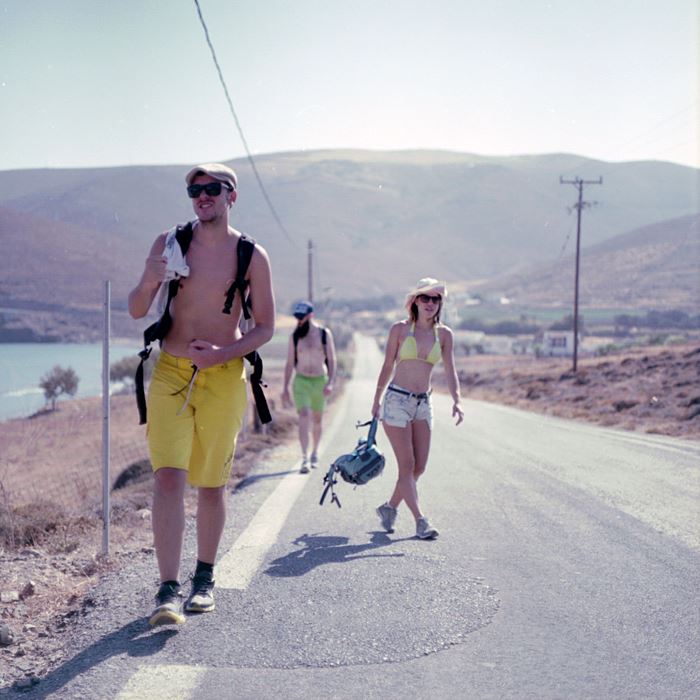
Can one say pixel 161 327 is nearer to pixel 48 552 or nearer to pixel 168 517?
pixel 168 517

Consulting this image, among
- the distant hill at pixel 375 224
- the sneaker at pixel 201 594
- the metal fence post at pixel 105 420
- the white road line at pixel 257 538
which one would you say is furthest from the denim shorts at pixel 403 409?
the distant hill at pixel 375 224

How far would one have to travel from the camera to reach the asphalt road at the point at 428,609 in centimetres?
372

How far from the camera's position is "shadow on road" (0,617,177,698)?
3611 millimetres

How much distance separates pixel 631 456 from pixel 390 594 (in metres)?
8.49

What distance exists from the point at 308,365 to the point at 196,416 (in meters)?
6.38

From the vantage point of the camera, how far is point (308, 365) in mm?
10914

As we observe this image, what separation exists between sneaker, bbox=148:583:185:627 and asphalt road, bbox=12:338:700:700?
0.06 m

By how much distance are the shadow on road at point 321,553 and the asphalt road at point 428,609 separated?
2cm

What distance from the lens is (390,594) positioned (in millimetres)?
5000

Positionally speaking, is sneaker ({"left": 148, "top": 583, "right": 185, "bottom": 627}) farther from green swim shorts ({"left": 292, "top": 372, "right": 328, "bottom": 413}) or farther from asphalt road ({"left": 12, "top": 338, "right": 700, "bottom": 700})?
green swim shorts ({"left": 292, "top": 372, "right": 328, "bottom": 413})

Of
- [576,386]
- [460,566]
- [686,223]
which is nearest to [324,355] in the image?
[460,566]

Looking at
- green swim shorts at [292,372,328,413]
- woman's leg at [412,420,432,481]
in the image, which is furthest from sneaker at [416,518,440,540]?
green swim shorts at [292,372,328,413]

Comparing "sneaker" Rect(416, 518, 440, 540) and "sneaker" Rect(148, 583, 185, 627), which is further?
"sneaker" Rect(416, 518, 440, 540)

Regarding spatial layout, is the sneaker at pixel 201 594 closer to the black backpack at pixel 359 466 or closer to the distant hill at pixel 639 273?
the black backpack at pixel 359 466
